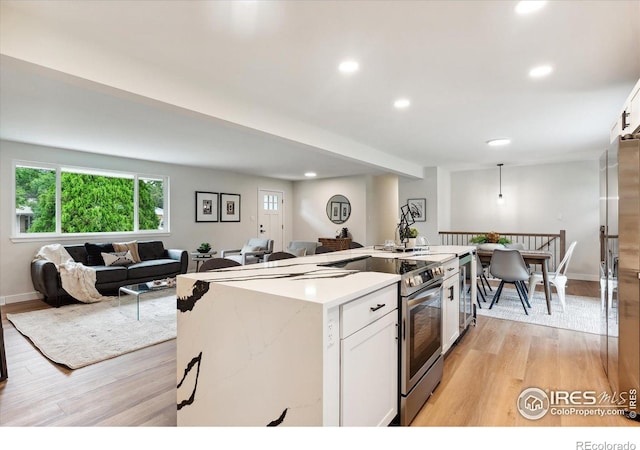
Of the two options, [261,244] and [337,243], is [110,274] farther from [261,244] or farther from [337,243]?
[337,243]

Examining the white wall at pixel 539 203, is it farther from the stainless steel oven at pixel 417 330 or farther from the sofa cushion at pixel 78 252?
the sofa cushion at pixel 78 252

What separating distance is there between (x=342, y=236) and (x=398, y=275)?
6601mm

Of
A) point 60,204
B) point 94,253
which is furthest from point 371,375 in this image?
point 60,204

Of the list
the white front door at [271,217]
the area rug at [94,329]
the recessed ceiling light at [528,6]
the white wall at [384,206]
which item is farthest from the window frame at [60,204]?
the recessed ceiling light at [528,6]

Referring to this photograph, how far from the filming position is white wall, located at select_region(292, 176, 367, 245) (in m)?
8.36

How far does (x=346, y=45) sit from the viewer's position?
212 centimetres

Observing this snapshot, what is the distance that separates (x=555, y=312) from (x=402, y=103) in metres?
3.20

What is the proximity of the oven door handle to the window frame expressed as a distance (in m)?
5.56

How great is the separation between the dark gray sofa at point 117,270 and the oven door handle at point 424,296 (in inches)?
180

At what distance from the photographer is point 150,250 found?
578 cm

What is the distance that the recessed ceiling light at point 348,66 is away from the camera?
237 centimetres

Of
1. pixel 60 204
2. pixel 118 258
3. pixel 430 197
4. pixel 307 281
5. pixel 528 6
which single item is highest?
pixel 528 6

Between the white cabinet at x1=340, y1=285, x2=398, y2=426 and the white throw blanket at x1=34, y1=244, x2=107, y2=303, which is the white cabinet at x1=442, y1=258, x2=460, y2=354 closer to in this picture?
the white cabinet at x1=340, y1=285, x2=398, y2=426

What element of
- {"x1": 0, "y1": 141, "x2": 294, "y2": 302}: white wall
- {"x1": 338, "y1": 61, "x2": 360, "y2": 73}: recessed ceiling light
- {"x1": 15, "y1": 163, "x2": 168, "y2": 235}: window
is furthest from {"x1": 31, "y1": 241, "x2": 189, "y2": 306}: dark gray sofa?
{"x1": 338, "y1": 61, "x2": 360, "y2": 73}: recessed ceiling light
